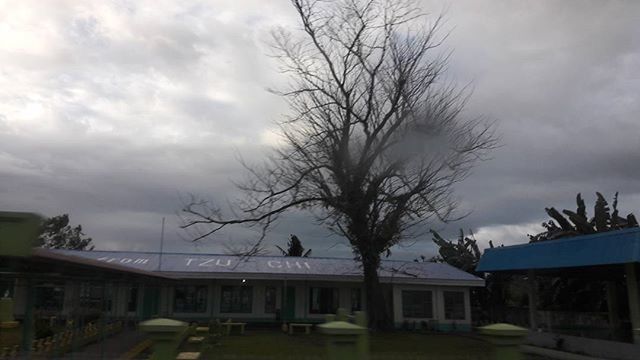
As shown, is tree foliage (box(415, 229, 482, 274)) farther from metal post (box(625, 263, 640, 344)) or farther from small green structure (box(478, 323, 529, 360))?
small green structure (box(478, 323, 529, 360))

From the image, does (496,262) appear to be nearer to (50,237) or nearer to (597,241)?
(597,241)

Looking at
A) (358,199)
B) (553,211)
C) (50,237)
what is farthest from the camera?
(50,237)

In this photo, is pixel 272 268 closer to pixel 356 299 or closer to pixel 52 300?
pixel 356 299

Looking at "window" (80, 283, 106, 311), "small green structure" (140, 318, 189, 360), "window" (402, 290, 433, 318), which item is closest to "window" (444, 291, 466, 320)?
"window" (402, 290, 433, 318)

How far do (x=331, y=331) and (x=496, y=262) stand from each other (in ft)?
69.5

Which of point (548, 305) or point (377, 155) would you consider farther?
point (548, 305)

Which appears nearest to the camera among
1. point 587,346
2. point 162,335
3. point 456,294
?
point 162,335

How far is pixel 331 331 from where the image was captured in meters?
5.21

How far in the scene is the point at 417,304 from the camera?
3356cm

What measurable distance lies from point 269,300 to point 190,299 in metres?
4.10

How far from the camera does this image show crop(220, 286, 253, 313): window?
107 feet

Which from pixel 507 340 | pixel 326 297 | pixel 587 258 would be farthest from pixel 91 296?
pixel 507 340

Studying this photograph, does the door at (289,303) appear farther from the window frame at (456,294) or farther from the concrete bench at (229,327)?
the window frame at (456,294)

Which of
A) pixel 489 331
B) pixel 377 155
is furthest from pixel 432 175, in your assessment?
pixel 489 331
